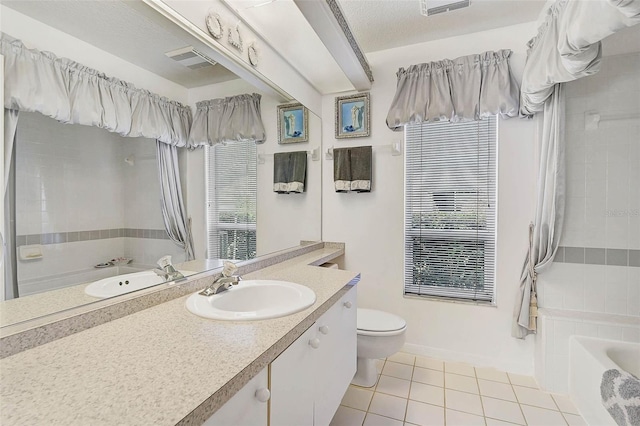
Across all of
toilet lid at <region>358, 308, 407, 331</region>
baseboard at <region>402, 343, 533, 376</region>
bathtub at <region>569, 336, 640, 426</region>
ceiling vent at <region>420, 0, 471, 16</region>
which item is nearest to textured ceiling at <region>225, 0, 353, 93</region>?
ceiling vent at <region>420, 0, 471, 16</region>

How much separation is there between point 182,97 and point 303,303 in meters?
1.07

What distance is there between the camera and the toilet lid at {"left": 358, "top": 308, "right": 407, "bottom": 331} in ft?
6.27

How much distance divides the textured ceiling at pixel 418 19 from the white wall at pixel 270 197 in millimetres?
793

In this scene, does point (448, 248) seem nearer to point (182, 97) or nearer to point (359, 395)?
point (359, 395)

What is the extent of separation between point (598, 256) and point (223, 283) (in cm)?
237

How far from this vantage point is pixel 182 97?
4.42 feet

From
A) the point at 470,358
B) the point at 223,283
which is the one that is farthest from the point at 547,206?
the point at 223,283

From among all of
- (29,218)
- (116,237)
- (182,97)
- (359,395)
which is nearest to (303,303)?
(116,237)

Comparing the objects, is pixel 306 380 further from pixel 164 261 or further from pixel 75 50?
pixel 75 50

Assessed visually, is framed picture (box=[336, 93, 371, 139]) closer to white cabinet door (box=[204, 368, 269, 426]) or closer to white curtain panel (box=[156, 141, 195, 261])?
white curtain panel (box=[156, 141, 195, 261])

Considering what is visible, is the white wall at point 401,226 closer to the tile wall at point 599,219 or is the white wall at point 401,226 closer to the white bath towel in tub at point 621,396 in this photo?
the tile wall at point 599,219

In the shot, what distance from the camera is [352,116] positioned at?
2.60m

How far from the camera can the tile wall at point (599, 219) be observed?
188 cm

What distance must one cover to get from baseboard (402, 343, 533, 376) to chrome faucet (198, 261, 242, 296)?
1.78 meters
